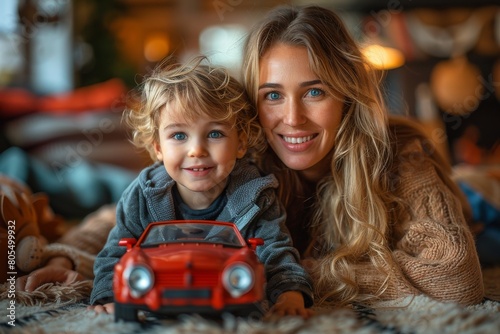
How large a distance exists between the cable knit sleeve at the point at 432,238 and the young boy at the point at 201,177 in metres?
0.28

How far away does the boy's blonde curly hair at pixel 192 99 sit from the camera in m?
1.09

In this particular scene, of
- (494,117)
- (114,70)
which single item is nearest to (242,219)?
(114,70)

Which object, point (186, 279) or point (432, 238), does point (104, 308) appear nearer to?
point (186, 279)

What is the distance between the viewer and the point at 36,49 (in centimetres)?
404

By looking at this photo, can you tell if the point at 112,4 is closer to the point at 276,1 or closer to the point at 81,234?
the point at 276,1

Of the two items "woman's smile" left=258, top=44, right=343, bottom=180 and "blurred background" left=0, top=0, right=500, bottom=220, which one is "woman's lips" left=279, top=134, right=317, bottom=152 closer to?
"woman's smile" left=258, top=44, right=343, bottom=180

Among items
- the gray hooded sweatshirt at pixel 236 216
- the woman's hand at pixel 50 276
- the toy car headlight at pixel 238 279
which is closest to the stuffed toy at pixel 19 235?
the woman's hand at pixel 50 276

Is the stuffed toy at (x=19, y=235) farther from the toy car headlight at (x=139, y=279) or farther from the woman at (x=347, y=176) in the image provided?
the toy car headlight at (x=139, y=279)

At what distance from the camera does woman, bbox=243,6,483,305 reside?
3.84 feet

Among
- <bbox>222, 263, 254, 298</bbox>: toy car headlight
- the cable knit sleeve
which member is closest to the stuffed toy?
<bbox>222, 263, 254, 298</bbox>: toy car headlight

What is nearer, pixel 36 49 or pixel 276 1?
pixel 36 49

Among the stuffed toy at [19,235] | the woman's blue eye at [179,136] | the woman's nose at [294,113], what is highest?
the woman's nose at [294,113]

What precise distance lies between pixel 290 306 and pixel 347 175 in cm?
43

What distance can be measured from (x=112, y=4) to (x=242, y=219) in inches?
141
